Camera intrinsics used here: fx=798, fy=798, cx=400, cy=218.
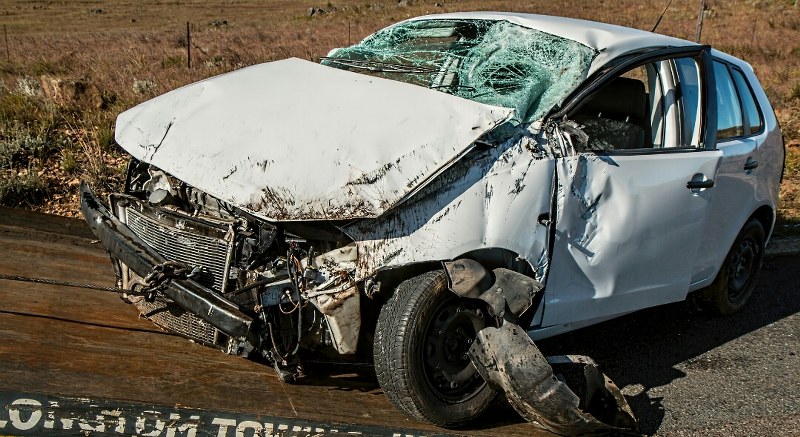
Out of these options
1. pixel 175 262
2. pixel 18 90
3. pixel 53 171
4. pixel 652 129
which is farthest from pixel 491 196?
pixel 18 90

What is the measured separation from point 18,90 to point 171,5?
42.0 metres

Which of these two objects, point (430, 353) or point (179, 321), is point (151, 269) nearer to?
point (179, 321)

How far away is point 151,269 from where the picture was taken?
3.83 meters

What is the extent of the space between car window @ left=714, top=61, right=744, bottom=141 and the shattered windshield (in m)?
1.33

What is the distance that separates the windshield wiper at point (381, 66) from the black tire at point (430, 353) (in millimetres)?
1448

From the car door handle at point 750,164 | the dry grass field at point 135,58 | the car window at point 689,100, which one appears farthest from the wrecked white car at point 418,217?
the dry grass field at point 135,58

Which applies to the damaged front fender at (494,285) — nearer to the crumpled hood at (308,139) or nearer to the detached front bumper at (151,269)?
the crumpled hood at (308,139)

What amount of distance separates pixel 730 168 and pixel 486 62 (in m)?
1.81

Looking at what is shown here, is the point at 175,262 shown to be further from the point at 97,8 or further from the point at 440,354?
the point at 97,8

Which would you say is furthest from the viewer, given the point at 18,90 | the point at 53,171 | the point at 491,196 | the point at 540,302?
the point at 18,90

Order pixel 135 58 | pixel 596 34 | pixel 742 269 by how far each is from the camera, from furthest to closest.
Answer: pixel 135 58 → pixel 742 269 → pixel 596 34

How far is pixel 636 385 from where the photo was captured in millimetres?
4773

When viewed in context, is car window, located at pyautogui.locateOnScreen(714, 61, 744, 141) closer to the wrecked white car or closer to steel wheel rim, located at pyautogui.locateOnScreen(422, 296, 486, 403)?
the wrecked white car

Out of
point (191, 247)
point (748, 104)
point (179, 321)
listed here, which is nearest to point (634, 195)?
point (748, 104)
